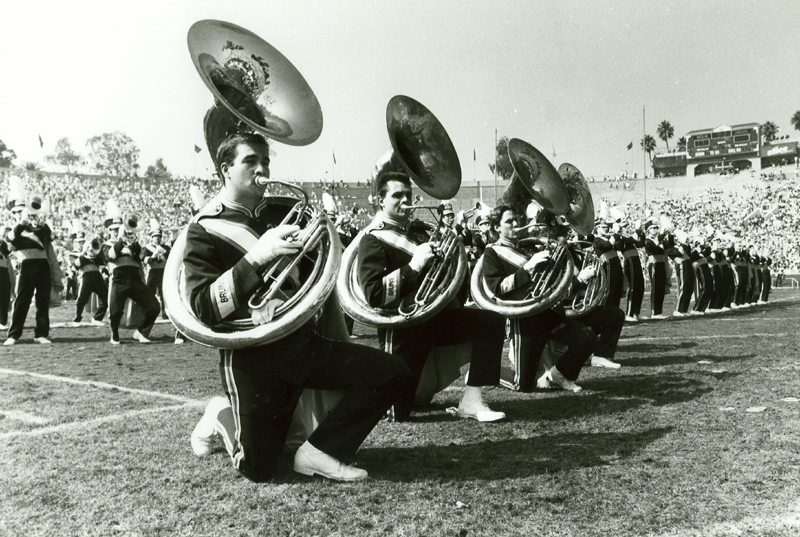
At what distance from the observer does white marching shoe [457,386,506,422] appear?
532 cm

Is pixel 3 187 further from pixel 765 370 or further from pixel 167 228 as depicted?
pixel 765 370

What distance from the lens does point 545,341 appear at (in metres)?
6.50

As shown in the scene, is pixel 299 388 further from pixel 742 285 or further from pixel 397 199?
pixel 742 285

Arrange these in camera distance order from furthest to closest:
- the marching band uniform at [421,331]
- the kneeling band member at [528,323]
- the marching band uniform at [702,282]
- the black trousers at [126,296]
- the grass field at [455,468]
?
the marching band uniform at [702,282] < the black trousers at [126,296] < the kneeling band member at [528,323] < the marching band uniform at [421,331] < the grass field at [455,468]

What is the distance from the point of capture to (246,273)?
348cm

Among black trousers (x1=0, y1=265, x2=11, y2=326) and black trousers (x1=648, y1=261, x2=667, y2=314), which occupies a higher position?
black trousers (x1=0, y1=265, x2=11, y2=326)

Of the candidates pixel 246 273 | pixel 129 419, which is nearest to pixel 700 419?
pixel 246 273

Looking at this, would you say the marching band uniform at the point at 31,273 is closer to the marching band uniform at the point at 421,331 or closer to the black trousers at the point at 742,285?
the marching band uniform at the point at 421,331

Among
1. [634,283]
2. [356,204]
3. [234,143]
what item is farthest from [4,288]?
[356,204]

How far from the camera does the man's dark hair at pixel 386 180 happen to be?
543 cm

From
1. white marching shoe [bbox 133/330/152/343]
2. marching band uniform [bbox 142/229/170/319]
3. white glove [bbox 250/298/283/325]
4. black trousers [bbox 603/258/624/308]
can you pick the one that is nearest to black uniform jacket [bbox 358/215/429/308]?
white glove [bbox 250/298/283/325]

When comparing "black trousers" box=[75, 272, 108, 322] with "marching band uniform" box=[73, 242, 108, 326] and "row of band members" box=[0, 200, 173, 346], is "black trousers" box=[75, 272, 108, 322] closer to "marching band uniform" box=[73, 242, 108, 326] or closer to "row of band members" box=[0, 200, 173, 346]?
"marching band uniform" box=[73, 242, 108, 326]

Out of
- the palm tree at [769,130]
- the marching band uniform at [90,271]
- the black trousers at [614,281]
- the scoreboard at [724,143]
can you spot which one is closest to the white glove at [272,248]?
the black trousers at [614,281]

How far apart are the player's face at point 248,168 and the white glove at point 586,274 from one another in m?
4.18
